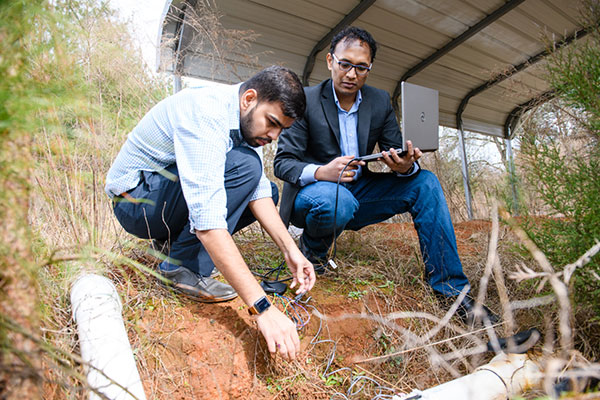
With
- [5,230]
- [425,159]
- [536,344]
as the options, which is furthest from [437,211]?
[425,159]

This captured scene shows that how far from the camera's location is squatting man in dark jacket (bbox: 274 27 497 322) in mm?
2006

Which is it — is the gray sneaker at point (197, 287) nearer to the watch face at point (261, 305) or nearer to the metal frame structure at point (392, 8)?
the watch face at point (261, 305)

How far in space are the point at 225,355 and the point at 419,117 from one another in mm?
1758

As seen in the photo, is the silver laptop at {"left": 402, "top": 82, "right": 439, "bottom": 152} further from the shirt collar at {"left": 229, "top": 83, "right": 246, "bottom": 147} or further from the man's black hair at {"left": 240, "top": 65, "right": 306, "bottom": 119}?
the shirt collar at {"left": 229, "top": 83, "right": 246, "bottom": 147}

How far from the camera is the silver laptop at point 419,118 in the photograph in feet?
6.83

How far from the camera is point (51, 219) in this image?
1.62 m

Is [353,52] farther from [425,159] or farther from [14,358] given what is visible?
[425,159]

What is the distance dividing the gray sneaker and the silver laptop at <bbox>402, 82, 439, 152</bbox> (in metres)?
1.34

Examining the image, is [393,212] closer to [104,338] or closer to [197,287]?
[197,287]

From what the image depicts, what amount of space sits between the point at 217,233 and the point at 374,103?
1772 millimetres

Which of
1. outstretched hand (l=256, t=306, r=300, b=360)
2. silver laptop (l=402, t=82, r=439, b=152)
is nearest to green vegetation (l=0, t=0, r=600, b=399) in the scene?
outstretched hand (l=256, t=306, r=300, b=360)

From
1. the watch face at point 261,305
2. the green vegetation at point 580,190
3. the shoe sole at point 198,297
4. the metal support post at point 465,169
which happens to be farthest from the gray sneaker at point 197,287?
the metal support post at point 465,169

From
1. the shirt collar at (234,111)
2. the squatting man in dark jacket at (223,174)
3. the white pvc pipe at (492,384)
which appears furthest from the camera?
the shirt collar at (234,111)

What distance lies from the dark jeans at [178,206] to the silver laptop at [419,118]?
0.78m
